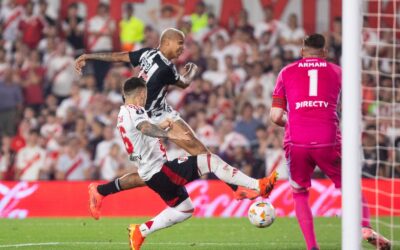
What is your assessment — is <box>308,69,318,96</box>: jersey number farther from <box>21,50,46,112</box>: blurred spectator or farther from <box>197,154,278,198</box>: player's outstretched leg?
<box>21,50,46,112</box>: blurred spectator

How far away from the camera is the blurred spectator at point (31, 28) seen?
69.4 ft

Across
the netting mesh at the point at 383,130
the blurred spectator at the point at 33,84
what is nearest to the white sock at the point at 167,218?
the netting mesh at the point at 383,130

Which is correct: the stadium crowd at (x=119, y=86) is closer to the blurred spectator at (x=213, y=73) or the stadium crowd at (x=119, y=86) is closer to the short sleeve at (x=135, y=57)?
the blurred spectator at (x=213, y=73)

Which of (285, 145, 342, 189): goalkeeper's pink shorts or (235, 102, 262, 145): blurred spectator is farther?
(235, 102, 262, 145): blurred spectator

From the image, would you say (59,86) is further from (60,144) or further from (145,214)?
(145,214)

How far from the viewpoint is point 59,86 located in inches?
807

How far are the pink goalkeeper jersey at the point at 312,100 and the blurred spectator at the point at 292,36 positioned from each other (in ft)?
34.0

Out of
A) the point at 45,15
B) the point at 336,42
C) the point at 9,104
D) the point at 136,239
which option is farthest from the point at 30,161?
the point at 136,239

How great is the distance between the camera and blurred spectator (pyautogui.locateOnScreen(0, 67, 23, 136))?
19750 millimetres

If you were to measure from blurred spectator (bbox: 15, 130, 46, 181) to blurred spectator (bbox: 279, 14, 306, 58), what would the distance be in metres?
5.39

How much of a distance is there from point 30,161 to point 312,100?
367 inches

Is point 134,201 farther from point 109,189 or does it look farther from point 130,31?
point 130,31

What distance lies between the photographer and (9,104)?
780 inches

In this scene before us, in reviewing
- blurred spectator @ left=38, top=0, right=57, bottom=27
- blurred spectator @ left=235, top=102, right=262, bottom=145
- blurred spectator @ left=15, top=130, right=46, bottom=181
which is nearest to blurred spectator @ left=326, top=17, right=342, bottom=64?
blurred spectator @ left=235, top=102, right=262, bottom=145
